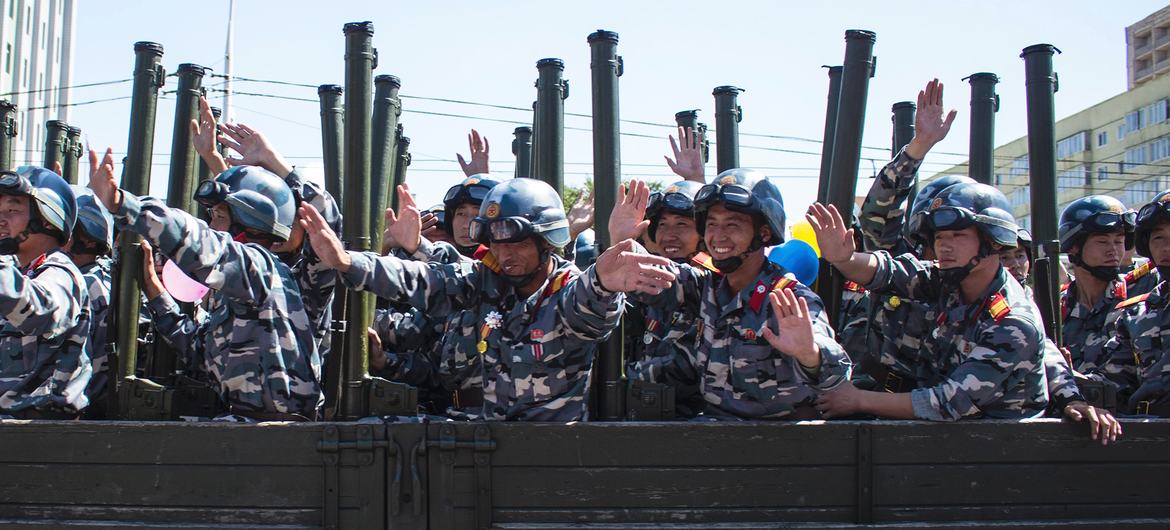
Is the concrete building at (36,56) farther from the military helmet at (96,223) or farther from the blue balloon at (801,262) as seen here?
the blue balloon at (801,262)

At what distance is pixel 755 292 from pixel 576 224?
8.33 feet

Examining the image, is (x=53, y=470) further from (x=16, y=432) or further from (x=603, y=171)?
(x=603, y=171)

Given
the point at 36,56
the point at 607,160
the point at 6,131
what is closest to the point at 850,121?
the point at 607,160

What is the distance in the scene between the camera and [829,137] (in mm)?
7348

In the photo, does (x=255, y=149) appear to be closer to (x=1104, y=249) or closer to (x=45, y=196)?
(x=45, y=196)

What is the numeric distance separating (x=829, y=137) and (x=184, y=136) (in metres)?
4.04

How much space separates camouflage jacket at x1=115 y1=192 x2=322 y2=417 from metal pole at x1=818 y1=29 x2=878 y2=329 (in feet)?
8.91

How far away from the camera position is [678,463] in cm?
456

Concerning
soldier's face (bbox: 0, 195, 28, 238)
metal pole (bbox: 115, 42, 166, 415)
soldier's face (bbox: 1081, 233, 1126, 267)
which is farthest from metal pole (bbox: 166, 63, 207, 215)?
soldier's face (bbox: 1081, 233, 1126, 267)

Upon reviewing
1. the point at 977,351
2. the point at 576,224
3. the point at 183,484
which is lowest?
the point at 183,484

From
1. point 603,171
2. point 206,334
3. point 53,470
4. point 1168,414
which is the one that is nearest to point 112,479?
point 53,470

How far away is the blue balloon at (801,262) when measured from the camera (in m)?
5.93

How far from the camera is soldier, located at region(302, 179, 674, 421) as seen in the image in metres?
4.87

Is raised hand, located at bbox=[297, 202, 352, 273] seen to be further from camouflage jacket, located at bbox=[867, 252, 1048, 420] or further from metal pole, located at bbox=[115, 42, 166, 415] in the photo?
camouflage jacket, located at bbox=[867, 252, 1048, 420]
